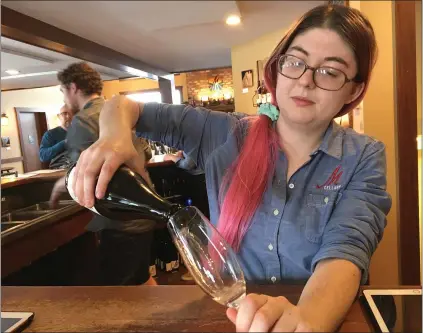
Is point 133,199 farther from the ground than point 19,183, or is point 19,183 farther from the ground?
point 133,199

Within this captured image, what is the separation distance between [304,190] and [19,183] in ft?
4.21

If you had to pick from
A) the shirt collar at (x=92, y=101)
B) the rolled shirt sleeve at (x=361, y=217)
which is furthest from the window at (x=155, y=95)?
the rolled shirt sleeve at (x=361, y=217)

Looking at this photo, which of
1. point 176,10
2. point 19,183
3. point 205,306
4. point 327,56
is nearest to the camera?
point 205,306

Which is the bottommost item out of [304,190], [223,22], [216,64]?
[304,190]

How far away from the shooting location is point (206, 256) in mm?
429

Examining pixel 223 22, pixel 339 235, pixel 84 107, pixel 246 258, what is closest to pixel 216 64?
pixel 84 107

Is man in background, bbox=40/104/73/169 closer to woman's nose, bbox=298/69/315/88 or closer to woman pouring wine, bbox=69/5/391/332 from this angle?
woman pouring wine, bbox=69/5/391/332

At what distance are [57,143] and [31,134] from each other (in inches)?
11.6

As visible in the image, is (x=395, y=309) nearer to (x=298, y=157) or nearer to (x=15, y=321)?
(x=298, y=157)

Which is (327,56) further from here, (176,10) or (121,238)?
(176,10)

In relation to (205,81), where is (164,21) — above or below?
above

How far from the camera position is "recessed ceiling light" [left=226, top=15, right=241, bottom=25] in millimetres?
1963

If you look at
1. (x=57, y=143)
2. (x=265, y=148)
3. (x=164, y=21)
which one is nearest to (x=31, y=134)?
(x=57, y=143)

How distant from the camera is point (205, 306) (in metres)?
0.45
